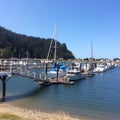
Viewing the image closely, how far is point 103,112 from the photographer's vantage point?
3241 centimetres

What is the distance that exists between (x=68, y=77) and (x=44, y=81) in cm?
1082

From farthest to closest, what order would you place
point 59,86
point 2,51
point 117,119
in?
point 2,51 < point 59,86 < point 117,119

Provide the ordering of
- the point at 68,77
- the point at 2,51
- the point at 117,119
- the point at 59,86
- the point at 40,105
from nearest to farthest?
the point at 117,119, the point at 40,105, the point at 59,86, the point at 68,77, the point at 2,51

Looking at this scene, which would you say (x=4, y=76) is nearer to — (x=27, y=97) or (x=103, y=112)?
(x=27, y=97)

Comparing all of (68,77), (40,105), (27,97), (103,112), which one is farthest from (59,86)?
(103,112)

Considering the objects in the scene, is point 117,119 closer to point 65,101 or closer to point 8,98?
A: point 65,101

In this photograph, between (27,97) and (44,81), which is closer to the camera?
(27,97)

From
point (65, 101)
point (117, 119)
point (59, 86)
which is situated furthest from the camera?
point (59, 86)

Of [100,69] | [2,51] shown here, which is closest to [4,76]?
[100,69]

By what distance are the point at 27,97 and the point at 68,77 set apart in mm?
24679

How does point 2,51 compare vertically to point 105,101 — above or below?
above

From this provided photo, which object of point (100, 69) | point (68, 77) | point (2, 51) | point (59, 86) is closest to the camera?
point (59, 86)

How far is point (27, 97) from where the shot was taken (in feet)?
135

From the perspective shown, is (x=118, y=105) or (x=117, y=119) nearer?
(x=117, y=119)
